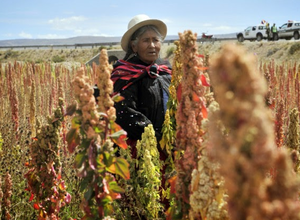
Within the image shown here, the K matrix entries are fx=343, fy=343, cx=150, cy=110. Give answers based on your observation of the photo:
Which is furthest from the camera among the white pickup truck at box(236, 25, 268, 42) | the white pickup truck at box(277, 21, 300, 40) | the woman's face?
the white pickup truck at box(236, 25, 268, 42)

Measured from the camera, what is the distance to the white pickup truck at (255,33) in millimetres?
26716

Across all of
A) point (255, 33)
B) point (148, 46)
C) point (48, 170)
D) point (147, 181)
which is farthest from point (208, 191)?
point (255, 33)

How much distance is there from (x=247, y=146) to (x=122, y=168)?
22.0 inches

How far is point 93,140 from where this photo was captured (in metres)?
0.96

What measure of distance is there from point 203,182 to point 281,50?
2195 cm

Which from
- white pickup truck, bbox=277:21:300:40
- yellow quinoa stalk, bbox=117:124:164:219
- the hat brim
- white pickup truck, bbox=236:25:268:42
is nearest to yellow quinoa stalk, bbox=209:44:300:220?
yellow quinoa stalk, bbox=117:124:164:219

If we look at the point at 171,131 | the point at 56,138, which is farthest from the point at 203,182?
the point at 171,131

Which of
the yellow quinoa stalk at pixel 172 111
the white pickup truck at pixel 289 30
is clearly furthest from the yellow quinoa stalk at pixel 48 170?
the white pickup truck at pixel 289 30

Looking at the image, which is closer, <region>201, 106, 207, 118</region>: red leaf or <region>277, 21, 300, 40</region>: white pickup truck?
<region>201, 106, 207, 118</region>: red leaf

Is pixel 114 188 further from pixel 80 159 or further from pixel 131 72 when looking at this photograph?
pixel 131 72

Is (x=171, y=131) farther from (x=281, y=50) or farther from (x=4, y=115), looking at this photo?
(x=281, y=50)

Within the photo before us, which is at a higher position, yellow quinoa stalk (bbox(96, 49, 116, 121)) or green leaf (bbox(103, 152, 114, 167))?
yellow quinoa stalk (bbox(96, 49, 116, 121))

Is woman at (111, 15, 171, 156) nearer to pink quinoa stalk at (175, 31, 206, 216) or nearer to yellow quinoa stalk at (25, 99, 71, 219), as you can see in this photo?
yellow quinoa stalk at (25, 99, 71, 219)

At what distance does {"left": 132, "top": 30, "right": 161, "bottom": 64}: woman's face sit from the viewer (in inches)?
109
